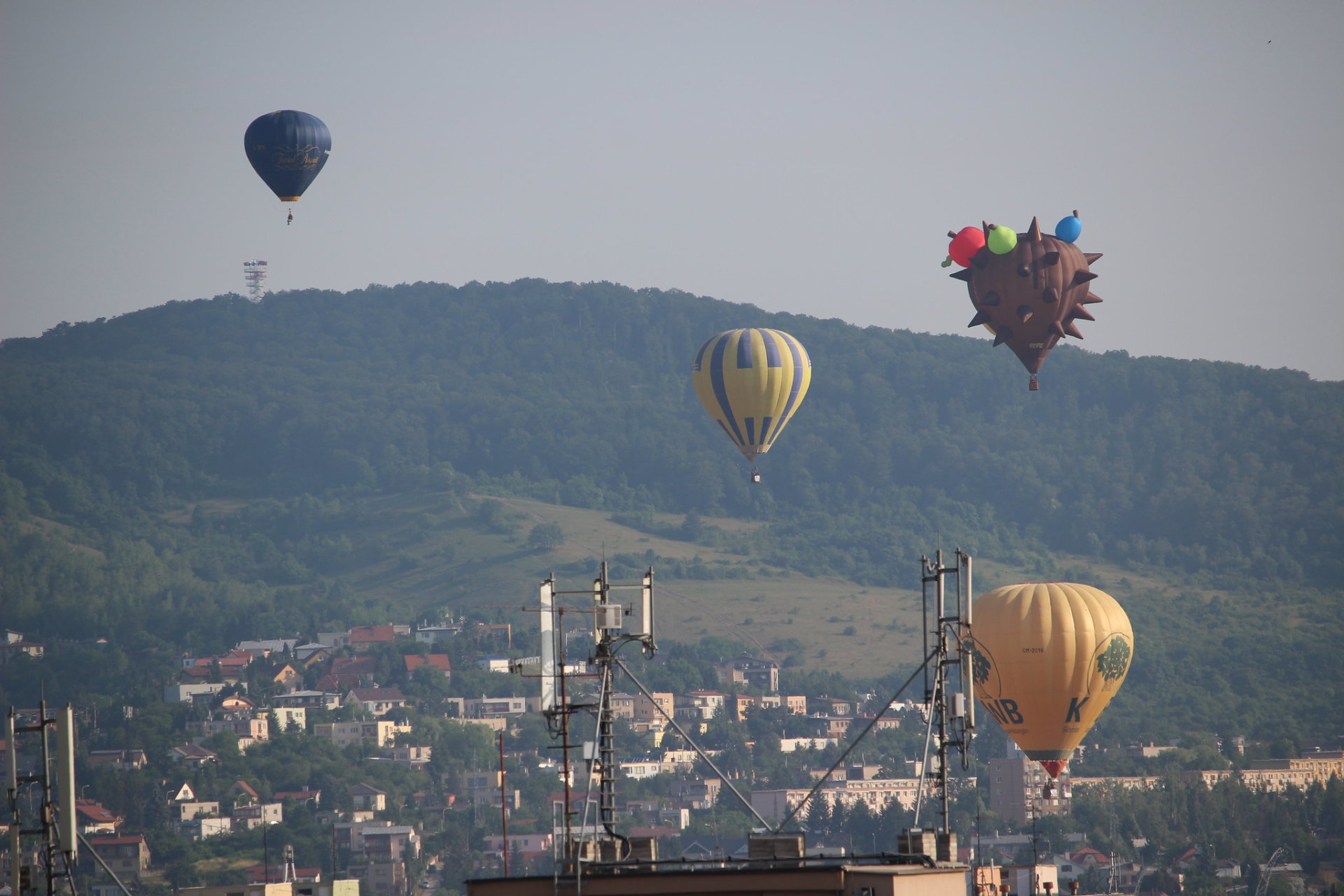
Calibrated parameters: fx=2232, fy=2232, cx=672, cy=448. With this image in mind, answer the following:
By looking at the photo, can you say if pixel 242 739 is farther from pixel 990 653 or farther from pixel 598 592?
pixel 598 592

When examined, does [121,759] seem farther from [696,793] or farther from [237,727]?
[696,793]

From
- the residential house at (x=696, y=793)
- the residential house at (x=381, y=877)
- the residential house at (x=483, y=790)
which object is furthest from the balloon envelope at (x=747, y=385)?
the residential house at (x=483, y=790)

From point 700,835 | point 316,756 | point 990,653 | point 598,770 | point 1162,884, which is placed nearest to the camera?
point 598,770

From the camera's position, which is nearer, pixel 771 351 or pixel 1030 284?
pixel 1030 284

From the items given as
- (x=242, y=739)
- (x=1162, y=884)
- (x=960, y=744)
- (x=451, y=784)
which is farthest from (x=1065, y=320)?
(x=242, y=739)

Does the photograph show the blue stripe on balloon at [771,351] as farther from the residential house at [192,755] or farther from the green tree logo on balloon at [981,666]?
the residential house at [192,755]

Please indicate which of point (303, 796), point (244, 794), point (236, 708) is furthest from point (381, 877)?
point (236, 708)

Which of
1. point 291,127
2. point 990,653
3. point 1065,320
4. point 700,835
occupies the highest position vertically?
point 291,127
